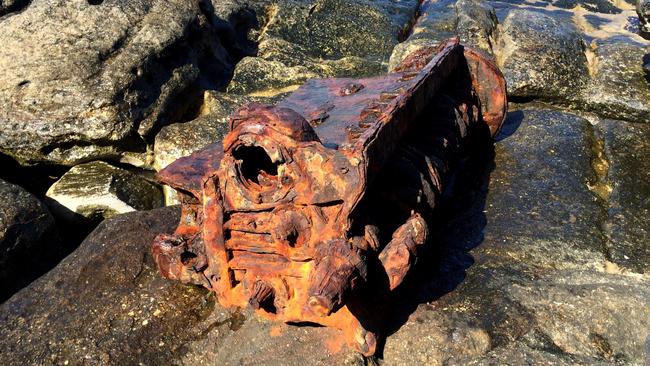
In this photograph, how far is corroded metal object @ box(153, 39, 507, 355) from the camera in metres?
2.47

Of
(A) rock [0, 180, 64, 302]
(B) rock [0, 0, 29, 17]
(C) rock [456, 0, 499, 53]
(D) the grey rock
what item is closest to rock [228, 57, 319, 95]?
(D) the grey rock

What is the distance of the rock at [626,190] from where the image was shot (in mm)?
3699

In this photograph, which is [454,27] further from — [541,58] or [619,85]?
[619,85]

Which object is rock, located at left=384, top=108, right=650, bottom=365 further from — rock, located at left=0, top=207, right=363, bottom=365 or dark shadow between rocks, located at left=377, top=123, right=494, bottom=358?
rock, located at left=0, top=207, right=363, bottom=365

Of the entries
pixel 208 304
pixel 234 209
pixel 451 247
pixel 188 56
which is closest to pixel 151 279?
pixel 208 304

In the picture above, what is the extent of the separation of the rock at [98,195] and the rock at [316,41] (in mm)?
1995

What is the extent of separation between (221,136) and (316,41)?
286cm

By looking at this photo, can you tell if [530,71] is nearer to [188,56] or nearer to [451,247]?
[451,247]

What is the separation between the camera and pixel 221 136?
5262 millimetres

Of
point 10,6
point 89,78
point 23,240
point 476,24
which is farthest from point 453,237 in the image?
point 10,6

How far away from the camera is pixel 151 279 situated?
11.4 ft

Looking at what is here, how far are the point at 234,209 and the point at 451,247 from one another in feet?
5.27

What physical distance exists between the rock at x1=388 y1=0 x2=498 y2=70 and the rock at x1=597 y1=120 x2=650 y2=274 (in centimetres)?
211

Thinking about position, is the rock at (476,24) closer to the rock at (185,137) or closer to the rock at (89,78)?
the rock at (185,137)
